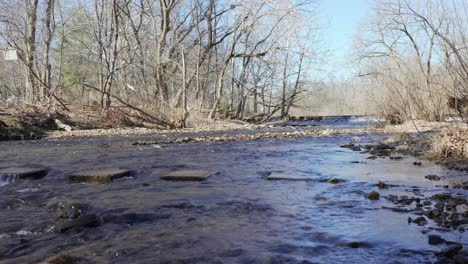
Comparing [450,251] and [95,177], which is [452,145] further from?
[95,177]

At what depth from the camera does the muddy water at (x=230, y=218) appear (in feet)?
8.62

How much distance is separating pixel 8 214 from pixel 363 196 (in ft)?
11.2

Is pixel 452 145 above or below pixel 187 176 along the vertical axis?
above

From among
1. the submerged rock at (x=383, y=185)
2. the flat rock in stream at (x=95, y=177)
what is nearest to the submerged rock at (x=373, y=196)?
the submerged rock at (x=383, y=185)

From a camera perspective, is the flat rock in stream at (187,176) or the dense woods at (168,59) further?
the dense woods at (168,59)

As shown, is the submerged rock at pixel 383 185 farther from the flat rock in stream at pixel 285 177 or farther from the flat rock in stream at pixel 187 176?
the flat rock in stream at pixel 187 176

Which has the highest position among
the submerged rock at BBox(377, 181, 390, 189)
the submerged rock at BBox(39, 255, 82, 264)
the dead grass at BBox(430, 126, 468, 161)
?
the dead grass at BBox(430, 126, 468, 161)

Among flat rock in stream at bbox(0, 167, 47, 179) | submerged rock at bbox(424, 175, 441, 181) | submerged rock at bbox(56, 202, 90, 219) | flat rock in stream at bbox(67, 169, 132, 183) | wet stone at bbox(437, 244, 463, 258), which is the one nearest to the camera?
wet stone at bbox(437, 244, 463, 258)

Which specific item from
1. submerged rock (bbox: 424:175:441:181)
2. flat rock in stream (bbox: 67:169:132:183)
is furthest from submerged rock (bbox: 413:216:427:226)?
flat rock in stream (bbox: 67:169:132:183)

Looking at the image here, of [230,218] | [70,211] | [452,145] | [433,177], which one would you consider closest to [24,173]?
[70,211]

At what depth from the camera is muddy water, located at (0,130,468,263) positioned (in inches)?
103

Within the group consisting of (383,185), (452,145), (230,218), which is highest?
(452,145)

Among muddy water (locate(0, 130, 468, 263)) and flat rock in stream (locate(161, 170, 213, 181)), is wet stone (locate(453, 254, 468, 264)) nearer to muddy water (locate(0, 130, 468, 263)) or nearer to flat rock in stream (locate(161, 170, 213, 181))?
muddy water (locate(0, 130, 468, 263))

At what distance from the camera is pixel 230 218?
3537 mm
